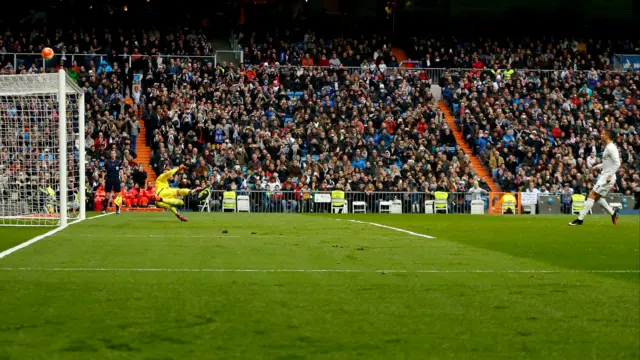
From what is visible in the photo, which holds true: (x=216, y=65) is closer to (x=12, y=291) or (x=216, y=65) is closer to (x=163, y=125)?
(x=163, y=125)

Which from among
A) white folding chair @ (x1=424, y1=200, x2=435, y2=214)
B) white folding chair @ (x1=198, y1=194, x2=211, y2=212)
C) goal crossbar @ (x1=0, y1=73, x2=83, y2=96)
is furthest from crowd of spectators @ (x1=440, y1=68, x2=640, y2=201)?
goal crossbar @ (x1=0, y1=73, x2=83, y2=96)

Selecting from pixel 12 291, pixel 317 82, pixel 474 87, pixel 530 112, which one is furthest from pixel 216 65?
pixel 12 291

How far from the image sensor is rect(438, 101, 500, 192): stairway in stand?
41344mm

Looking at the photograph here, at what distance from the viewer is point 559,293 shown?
27.8ft

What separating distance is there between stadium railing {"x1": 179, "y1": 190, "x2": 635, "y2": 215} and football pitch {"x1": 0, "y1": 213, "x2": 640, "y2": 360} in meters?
22.1

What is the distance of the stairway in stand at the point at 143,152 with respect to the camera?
38156 mm

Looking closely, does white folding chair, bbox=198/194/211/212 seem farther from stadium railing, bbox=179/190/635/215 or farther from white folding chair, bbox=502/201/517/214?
white folding chair, bbox=502/201/517/214

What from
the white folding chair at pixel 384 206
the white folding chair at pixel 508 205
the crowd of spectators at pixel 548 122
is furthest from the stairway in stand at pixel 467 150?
the white folding chair at pixel 384 206

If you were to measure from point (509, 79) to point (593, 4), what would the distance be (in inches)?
433

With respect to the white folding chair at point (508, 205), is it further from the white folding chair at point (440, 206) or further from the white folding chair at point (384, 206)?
the white folding chair at point (384, 206)

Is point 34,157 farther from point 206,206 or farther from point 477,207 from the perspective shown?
point 477,207

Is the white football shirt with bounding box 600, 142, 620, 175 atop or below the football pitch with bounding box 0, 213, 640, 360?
atop

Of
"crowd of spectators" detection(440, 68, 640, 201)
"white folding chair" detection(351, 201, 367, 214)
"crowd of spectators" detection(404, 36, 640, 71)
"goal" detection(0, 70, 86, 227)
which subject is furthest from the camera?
"crowd of spectators" detection(404, 36, 640, 71)

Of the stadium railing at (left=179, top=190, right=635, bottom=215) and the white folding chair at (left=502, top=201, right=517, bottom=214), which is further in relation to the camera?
the white folding chair at (left=502, top=201, right=517, bottom=214)
